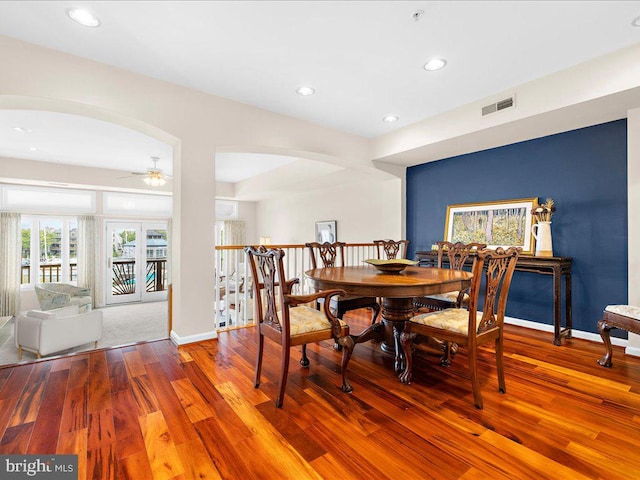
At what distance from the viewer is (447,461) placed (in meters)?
1.49

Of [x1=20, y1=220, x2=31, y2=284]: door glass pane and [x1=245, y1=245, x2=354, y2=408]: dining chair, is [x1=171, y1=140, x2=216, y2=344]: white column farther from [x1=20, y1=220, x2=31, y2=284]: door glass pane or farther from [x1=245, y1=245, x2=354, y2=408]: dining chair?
[x1=20, y1=220, x2=31, y2=284]: door glass pane

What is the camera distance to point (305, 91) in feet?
10.6

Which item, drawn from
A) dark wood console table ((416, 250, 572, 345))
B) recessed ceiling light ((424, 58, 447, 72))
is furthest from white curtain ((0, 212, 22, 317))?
dark wood console table ((416, 250, 572, 345))

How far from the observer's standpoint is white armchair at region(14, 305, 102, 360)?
13.1 ft

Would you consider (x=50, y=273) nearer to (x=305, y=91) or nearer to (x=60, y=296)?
(x=60, y=296)

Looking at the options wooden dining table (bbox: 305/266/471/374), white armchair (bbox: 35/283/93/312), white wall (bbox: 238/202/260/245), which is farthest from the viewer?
white wall (bbox: 238/202/260/245)

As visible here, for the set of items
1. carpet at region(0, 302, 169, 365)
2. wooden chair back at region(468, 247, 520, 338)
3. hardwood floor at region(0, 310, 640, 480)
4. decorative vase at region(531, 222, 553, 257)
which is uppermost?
decorative vase at region(531, 222, 553, 257)

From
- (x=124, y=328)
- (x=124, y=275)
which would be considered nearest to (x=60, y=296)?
(x=124, y=328)

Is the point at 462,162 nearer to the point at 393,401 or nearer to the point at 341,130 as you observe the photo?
the point at 341,130

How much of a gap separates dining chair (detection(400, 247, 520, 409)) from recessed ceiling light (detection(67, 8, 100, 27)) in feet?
10.2

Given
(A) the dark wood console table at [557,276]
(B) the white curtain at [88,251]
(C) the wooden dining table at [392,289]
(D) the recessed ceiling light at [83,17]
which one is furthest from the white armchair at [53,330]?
(A) the dark wood console table at [557,276]

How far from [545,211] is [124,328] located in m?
6.98

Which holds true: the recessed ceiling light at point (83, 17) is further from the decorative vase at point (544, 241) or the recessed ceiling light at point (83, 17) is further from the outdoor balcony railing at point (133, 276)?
the outdoor balcony railing at point (133, 276)

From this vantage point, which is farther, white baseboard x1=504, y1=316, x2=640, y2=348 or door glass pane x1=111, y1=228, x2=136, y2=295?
door glass pane x1=111, y1=228, x2=136, y2=295
